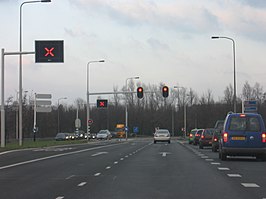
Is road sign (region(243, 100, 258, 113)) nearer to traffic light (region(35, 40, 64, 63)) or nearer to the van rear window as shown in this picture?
traffic light (region(35, 40, 64, 63))

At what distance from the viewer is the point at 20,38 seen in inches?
1559

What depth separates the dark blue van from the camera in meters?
20.9

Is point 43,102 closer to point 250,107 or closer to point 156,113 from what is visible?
point 250,107

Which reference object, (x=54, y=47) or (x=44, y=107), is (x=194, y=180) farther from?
(x=44, y=107)

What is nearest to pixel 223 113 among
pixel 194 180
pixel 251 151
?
pixel 251 151

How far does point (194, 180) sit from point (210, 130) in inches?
1010

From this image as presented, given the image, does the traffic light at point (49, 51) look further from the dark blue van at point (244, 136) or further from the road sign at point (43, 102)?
the road sign at point (43, 102)

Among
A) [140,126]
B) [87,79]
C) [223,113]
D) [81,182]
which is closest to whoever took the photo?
[81,182]

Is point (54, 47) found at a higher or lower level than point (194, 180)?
higher

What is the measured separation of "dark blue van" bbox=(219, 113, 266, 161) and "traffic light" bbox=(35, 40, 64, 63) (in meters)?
14.5

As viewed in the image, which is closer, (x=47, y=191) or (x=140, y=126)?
(x=47, y=191)

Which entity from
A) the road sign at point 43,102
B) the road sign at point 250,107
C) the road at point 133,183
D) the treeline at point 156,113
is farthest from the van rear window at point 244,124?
the treeline at point 156,113

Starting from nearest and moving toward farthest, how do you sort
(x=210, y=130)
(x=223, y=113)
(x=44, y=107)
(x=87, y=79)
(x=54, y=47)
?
(x=54, y=47) < (x=210, y=130) < (x=44, y=107) < (x=87, y=79) < (x=223, y=113)

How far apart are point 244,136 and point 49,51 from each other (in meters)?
15.9
